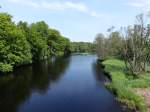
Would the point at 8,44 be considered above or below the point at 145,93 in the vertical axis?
above

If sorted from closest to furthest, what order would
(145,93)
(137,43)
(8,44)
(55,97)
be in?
(145,93)
(55,97)
(137,43)
(8,44)

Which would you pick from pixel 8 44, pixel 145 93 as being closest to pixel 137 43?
pixel 145 93

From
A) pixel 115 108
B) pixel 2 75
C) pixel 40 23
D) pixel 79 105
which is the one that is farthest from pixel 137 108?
pixel 40 23

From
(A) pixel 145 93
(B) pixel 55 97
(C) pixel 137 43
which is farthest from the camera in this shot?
(C) pixel 137 43

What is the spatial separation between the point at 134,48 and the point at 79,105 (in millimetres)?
20382

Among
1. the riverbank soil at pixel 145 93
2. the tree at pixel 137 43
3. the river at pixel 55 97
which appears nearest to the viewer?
the river at pixel 55 97

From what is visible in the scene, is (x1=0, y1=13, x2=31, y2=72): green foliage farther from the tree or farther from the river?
the tree

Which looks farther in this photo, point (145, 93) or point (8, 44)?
point (8, 44)

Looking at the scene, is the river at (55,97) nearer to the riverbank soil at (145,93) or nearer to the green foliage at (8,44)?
the riverbank soil at (145,93)

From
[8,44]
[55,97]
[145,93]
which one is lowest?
[55,97]

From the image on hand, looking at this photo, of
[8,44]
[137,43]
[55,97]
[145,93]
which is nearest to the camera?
[145,93]

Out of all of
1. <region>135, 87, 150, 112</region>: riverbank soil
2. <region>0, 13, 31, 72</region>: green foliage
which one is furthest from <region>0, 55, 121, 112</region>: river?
<region>0, 13, 31, 72</region>: green foliage

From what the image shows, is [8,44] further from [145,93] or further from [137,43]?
[145,93]

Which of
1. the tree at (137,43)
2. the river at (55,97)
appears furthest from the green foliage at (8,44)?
Result: the tree at (137,43)
